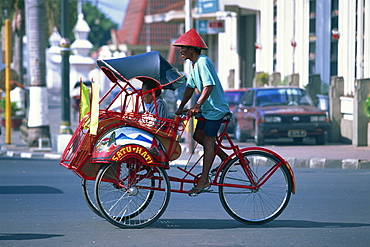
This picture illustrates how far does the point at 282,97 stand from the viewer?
65.2 ft

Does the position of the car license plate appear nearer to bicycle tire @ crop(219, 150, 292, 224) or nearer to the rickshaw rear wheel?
bicycle tire @ crop(219, 150, 292, 224)

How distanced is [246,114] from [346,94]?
10.4ft

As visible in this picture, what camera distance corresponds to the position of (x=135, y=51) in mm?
76000

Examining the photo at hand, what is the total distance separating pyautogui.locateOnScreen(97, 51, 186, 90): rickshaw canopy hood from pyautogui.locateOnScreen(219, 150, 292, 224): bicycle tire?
105 centimetres

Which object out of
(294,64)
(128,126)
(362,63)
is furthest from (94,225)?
(294,64)

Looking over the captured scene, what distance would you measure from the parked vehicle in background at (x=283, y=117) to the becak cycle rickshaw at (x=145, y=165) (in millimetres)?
10846

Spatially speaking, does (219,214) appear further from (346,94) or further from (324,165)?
(346,94)

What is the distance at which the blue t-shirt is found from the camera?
7.33 metres

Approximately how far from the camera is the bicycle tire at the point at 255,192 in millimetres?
7621

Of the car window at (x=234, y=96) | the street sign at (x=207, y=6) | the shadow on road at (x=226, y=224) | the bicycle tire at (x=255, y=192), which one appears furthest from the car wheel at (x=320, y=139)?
the street sign at (x=207, y=6)

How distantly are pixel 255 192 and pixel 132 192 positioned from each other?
1307mm

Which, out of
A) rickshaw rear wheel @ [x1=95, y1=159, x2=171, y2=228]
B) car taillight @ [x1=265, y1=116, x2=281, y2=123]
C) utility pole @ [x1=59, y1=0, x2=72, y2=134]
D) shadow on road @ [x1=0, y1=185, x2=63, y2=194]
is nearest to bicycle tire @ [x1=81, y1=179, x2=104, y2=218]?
rickshaw rear wheel @ [x1=95, y1=159, x2=171, y2=228]

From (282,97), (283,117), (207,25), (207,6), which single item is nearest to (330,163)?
(283,117)

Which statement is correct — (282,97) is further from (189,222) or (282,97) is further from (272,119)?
(189,222)
